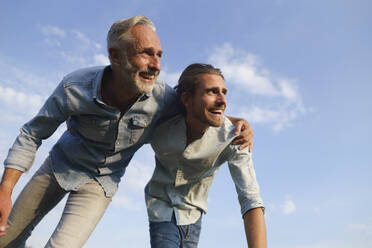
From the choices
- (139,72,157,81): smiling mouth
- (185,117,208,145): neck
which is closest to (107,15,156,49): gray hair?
(139,72,157,81): smiling mouth

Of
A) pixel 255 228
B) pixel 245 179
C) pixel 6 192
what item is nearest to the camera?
pixel 255 228

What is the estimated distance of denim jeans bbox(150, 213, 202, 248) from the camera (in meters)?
4.35

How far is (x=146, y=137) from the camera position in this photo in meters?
4.61

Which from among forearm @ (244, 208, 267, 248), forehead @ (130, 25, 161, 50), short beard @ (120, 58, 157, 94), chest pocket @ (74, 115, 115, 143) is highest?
forehead @ (130, 25, 161, 50)

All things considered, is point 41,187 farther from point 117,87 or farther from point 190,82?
point 190,82

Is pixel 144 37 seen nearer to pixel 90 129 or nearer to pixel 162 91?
pixel 162 91

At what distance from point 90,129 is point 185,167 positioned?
1.13 m

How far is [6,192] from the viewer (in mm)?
4086

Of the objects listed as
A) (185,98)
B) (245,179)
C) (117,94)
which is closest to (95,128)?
(117,94)

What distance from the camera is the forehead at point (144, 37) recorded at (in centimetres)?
427

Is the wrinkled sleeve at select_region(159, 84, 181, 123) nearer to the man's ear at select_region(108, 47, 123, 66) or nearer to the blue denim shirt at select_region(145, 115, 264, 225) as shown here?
the blue denim shirt at select_region(145, 115, 264, 225)

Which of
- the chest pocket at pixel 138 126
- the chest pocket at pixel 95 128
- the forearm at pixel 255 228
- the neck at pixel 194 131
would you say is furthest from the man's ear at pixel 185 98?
the forearm at pixel 255 228

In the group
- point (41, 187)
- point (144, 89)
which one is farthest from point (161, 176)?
point (41, 187)

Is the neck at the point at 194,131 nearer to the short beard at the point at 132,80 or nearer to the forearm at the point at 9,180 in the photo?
the short beard at the point at 132,80
